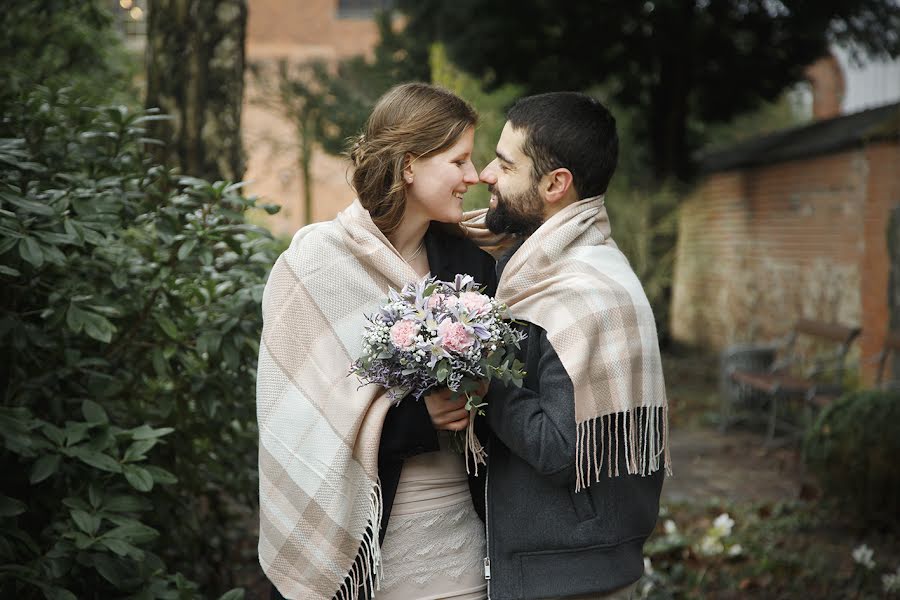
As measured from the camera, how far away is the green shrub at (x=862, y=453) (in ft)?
Answer: 16.7

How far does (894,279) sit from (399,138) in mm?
5936

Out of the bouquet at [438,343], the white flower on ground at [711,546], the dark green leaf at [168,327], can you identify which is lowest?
the white flower on ground at [711,546]

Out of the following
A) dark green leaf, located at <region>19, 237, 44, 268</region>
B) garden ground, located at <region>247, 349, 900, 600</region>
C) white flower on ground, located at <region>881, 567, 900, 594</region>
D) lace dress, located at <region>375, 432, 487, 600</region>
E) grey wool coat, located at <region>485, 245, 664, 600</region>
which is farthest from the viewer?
garden ground, located at <region>247, 349, 900, 600</region>

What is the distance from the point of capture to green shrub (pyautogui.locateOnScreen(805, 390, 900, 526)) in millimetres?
5086

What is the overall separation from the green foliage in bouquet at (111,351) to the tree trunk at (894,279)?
5336mm

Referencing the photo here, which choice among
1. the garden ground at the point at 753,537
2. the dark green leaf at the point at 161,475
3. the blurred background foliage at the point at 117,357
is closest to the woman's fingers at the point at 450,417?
the blurred background foliage at the point at 117,357

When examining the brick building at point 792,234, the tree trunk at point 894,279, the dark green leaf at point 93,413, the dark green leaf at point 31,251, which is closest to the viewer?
the dark green leaf at point 31,251

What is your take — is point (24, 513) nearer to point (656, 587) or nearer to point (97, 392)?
point (97, 392)

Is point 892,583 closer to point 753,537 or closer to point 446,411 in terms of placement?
point 753,537

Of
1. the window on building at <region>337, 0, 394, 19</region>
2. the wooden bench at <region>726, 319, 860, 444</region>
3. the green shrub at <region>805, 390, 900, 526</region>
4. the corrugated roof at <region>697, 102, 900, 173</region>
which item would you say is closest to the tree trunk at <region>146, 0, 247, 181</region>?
the green shrub at <region>805, 390, 900, 526</region>

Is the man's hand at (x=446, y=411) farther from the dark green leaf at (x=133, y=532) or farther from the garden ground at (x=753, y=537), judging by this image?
the garden ground at (x=753, y=537)

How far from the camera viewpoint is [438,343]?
1.89m

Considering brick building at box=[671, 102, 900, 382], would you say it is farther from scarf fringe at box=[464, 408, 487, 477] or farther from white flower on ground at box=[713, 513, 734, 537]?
scarf fringe at box=[464, 408, 487, 477]

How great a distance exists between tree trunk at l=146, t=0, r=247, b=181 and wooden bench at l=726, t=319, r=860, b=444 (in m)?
5.31
